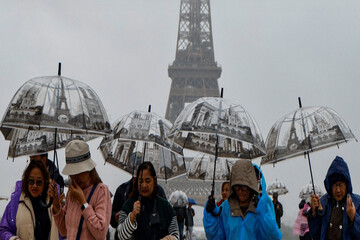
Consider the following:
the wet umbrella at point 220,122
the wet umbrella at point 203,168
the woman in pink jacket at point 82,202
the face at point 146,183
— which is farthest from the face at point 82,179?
the wet umbrella at point 203,168

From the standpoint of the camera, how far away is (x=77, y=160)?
13.4 feet

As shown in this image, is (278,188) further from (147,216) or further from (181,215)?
(147,216)

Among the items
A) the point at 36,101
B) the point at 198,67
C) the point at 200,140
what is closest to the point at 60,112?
the point at 36,101

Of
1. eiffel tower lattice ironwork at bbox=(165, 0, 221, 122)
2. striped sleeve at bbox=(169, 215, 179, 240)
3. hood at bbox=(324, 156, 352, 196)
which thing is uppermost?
eiffel tower lattice ironwork at bbox=(165, 0, 221, 122)

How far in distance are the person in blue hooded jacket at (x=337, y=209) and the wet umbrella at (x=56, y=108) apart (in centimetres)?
227

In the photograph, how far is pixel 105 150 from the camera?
8625 millimetres

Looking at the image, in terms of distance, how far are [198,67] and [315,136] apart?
46764 millimetres

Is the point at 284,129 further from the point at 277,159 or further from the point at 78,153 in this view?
the point at 78,153

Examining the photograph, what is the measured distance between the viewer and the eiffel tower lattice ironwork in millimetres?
51534

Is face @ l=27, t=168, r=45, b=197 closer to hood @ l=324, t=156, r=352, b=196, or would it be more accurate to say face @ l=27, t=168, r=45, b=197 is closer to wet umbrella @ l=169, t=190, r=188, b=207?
hood @ l=324, t=156, r=352, b=196

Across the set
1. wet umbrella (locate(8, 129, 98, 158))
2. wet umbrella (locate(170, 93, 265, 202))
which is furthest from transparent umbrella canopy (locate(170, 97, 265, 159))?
wet umbrella (locate(8, 129, 98, 158))

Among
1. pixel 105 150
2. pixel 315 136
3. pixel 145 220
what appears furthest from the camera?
pixel 105 150

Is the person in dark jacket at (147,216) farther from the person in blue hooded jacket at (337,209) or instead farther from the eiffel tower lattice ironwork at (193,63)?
the eiffel tower lattice ironwork at (193,63)

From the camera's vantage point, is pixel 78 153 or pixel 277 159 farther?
pixel 277 159
